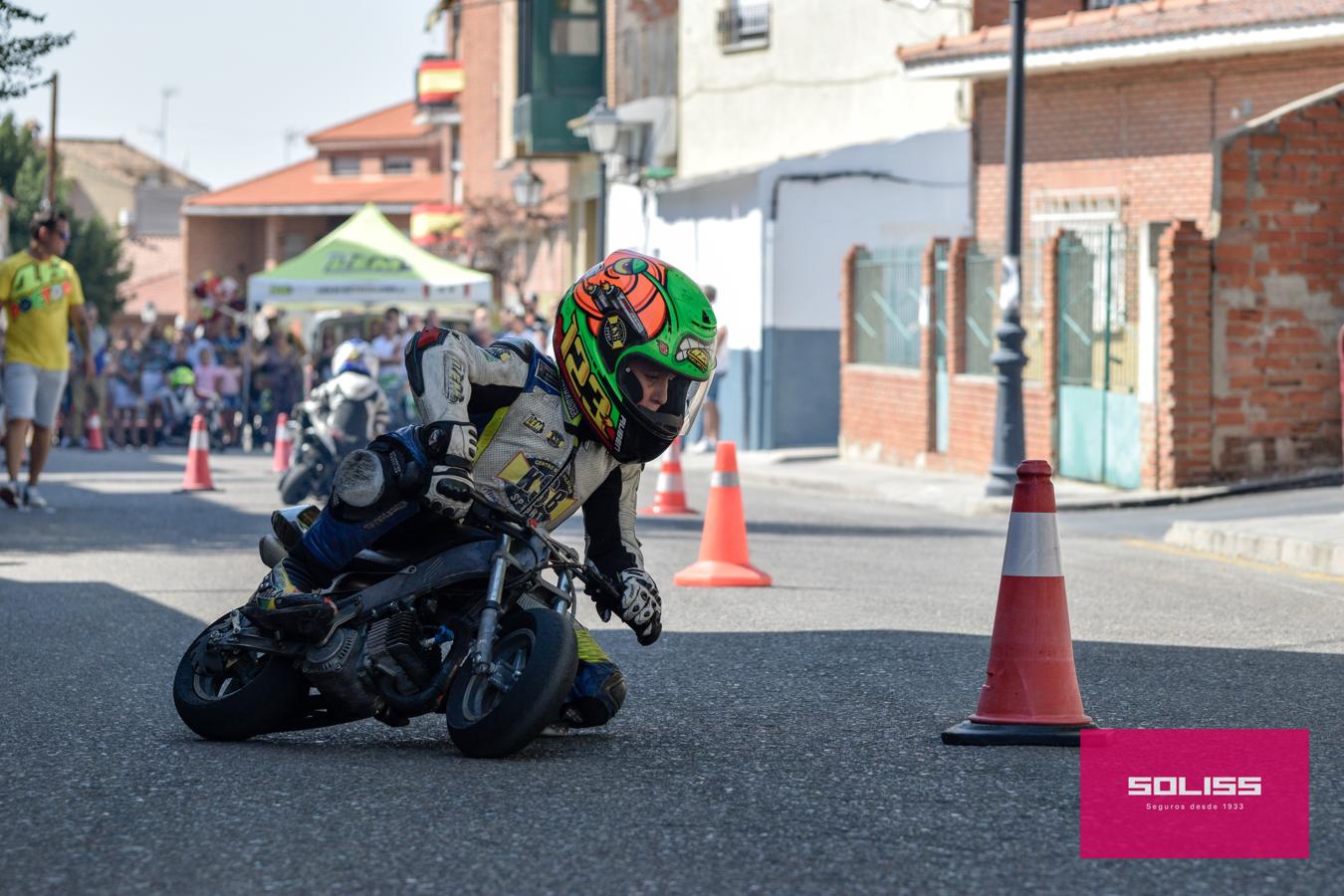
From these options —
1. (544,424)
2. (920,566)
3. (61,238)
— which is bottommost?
(920,566)

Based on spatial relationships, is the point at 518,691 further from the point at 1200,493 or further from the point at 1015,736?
the point at 1200,493

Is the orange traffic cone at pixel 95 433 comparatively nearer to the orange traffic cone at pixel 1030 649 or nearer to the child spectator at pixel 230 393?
the child spectator at pixel 230 393

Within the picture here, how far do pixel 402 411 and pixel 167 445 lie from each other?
25.7ft

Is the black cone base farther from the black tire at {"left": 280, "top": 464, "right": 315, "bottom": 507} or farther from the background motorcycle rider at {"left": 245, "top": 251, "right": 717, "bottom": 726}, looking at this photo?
the black tire at {"left": 280, "top": 464, "right": 315, "bottom": 507}

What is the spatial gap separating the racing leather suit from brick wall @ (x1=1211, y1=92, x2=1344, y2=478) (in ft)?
40.6

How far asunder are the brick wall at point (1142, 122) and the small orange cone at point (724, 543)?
9766 mm

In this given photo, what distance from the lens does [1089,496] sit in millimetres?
18375

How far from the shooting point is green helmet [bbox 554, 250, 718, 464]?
6.35 m

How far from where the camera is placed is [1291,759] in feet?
20.5

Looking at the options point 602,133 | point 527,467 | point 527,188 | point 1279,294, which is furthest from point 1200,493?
point 527,188

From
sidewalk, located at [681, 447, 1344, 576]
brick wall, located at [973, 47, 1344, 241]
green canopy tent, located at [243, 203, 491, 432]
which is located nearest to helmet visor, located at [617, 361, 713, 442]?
sidewalk, located at [681, 447, 1344, 576]

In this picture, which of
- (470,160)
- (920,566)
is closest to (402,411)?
(920,566)

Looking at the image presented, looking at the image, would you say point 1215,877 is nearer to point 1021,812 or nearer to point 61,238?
point 1021,812

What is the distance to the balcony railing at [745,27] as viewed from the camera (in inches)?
1291
